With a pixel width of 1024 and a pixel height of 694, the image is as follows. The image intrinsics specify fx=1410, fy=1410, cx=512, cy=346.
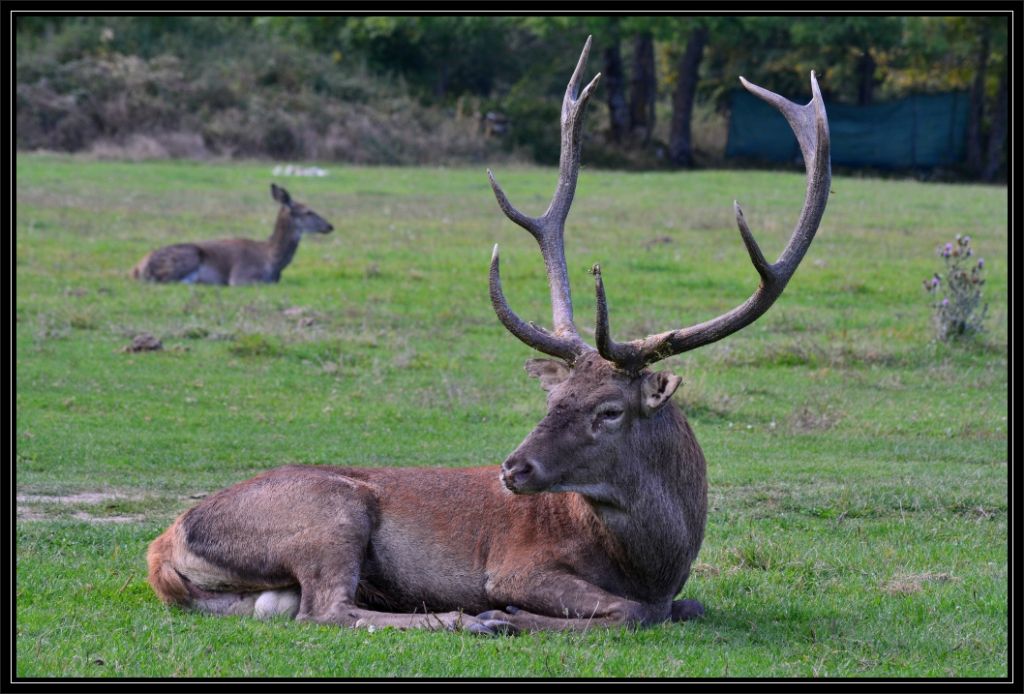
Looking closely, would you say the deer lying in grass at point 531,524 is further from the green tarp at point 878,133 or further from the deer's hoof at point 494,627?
the green tarp at point 878,133

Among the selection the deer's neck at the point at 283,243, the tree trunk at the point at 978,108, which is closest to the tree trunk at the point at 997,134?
the tree trunk at the point at 978,108

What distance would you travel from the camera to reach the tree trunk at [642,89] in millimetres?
46062

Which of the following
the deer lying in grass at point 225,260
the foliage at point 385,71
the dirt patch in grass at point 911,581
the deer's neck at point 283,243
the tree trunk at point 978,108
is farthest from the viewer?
the tree trunk at point 978,108

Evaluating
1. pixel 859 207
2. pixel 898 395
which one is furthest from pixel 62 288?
pixel 859 207

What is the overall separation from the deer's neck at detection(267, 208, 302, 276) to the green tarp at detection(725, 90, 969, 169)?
24737mm

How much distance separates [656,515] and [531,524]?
745 mm

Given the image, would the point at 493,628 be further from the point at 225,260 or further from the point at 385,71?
the point at 385,71

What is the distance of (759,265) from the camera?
7.18 meters

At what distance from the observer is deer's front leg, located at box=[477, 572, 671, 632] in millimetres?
7031

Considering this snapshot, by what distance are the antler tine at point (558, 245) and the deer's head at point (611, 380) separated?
11 mm

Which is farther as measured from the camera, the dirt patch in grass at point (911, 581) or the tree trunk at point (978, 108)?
the tree trunk at point (978, 108)

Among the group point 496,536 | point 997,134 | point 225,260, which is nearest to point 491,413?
point 496,536

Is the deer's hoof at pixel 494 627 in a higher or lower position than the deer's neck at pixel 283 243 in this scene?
lower

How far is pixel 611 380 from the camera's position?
23.8 feet
